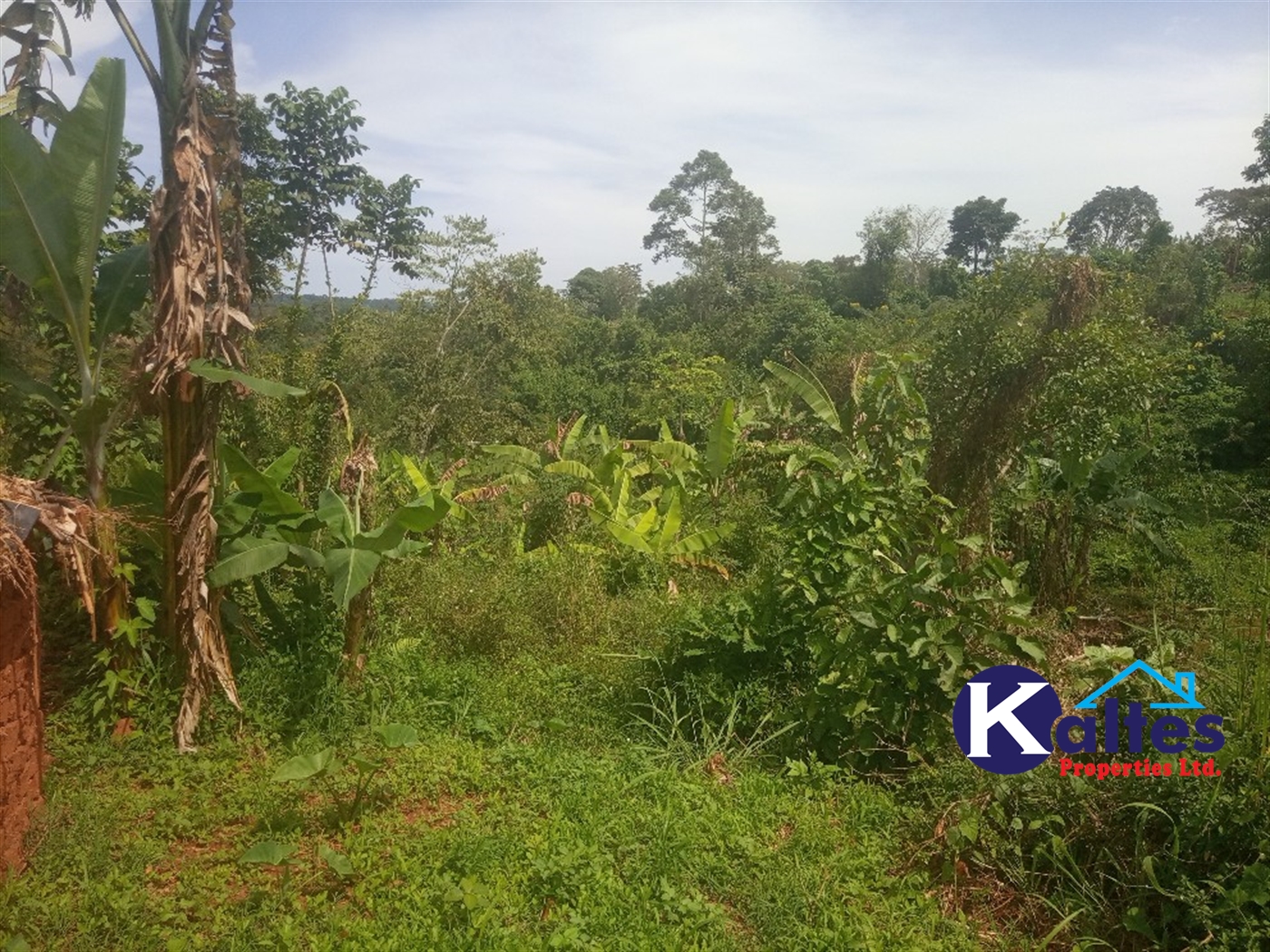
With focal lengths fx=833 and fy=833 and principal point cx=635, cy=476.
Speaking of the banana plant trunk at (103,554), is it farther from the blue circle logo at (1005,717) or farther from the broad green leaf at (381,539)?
the blue circle logo at (1005,717)

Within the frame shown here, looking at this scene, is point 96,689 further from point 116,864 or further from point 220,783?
point 116,864

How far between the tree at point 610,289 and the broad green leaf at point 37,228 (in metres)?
31.1

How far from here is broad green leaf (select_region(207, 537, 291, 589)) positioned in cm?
373

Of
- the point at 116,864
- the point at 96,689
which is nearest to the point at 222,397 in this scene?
the point at 96,689

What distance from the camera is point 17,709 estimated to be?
3.02 meters

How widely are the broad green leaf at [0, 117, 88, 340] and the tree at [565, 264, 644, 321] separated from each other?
1226 inches

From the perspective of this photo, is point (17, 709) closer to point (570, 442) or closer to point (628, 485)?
point (628, 485)

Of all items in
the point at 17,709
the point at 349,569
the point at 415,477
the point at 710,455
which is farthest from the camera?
the point at 710,455

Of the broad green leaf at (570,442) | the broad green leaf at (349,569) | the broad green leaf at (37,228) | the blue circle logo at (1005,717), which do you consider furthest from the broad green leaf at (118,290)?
the broad green leaf at (570,442)

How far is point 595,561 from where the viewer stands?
6297mm

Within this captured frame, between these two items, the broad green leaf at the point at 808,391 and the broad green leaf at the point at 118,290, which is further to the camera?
the broad green leaf at the point at 808,391

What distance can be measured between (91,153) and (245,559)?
179 cm

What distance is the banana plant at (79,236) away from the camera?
329 centimetres

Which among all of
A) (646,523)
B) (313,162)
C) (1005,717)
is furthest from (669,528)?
(313,162)
